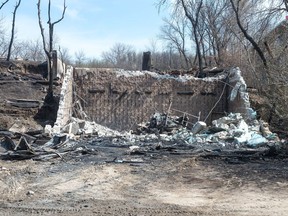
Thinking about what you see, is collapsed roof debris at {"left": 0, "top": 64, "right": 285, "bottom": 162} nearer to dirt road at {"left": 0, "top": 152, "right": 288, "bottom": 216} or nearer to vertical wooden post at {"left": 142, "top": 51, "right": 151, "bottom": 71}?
dirt road at {"left": 0, "top": 152, "right": 288, "bottom": 216}

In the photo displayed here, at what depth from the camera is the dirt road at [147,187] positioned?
702 centimetres

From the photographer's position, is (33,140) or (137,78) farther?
(137,78)

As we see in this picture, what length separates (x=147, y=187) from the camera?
28.7 feet

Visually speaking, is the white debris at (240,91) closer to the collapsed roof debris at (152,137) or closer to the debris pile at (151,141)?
the collapsed roof debris at (152,137)

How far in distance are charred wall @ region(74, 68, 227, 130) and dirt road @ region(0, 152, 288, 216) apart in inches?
358

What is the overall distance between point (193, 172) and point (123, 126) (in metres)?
10.8

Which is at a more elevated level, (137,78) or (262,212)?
(137,78)

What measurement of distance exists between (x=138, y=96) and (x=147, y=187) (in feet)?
41.1

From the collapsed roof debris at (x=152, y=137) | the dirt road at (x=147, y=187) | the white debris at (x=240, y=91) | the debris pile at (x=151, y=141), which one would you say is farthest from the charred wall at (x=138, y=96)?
the dirt road at (x=147, y=187)

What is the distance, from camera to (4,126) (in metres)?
19.4

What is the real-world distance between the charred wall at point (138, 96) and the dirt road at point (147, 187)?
909 cm

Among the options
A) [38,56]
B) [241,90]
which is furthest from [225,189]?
[38,56]

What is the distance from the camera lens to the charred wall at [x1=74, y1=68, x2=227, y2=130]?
20.8m

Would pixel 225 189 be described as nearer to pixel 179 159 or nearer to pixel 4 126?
pixel 179 159
